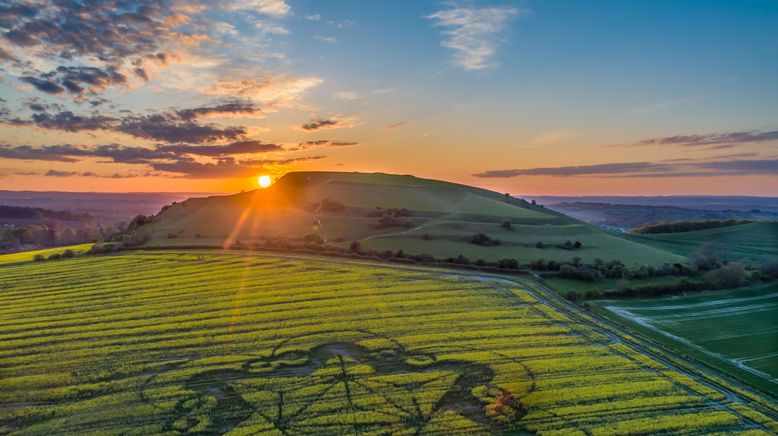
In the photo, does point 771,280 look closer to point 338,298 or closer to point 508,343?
point 508,343

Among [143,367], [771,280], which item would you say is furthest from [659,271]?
[143,367]

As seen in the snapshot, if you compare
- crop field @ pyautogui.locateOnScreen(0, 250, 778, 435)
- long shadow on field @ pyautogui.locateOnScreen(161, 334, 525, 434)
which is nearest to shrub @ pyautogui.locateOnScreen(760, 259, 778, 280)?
crop field @ pyautogui.locateOnScreen(0, 250, 778, 435)

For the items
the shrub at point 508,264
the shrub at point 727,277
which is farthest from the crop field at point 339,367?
the shrub at point 727,277

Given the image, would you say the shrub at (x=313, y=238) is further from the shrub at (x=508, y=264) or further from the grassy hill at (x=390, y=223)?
the shrub at (x=508, y=264)

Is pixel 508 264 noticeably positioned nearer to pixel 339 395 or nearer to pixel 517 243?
pixel 517 243

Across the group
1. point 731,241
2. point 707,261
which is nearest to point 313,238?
point 707,261

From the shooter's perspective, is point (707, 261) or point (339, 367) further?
point (707, 261)
